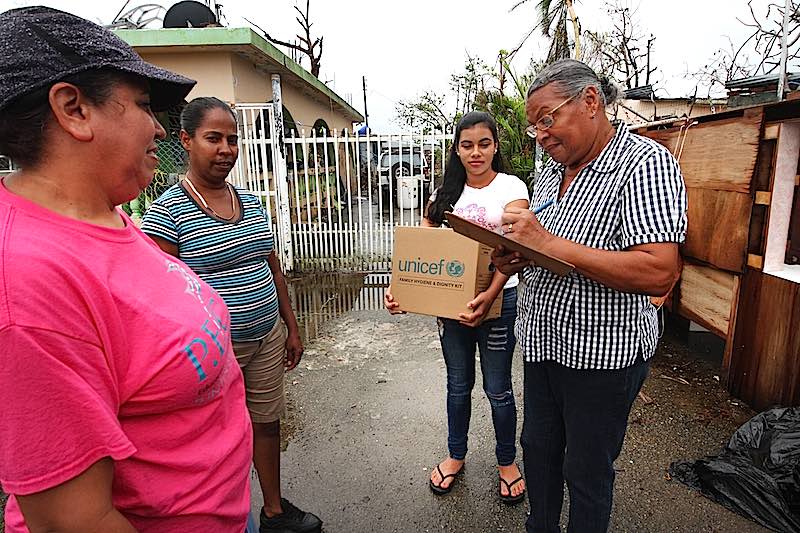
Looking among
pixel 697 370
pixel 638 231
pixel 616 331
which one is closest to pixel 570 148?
pixel 638 231

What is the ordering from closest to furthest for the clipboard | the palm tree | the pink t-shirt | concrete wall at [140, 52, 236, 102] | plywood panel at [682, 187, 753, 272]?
the pink t-shirt
the clipboard
plywood panel at [682, 187, 753, 272]
concrete wall at [140, 52, 236, 102]
the palm tree

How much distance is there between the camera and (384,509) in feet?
8.24

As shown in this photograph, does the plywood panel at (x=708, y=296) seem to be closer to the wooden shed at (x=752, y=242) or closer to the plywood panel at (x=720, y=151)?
the wooden shed at (x=752, y=242)

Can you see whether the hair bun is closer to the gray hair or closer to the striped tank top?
the gray hair

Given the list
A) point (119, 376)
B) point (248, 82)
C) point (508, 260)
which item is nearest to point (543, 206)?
point (508, 260)

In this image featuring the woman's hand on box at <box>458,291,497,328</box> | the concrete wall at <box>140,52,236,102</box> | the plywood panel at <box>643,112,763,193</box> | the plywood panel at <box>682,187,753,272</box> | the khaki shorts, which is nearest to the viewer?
the khaki shorts

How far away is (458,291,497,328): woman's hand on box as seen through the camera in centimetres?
226

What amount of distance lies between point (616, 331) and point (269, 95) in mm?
7876

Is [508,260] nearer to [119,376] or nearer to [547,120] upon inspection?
[547,120]

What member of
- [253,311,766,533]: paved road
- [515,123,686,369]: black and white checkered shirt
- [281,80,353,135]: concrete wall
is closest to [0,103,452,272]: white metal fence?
[281,80,353,135]: concrete wall

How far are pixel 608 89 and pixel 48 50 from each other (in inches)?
64.4

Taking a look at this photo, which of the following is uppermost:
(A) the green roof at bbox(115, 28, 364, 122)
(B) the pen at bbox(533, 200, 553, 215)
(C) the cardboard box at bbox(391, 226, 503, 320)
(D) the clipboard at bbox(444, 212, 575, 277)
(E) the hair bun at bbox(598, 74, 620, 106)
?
(A) the green roof at bbox(115, 28, 364, 122)

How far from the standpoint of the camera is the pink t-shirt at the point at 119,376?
75 centimetres

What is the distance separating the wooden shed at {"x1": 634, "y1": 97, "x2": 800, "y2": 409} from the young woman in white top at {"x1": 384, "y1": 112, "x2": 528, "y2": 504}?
1.85 meters
